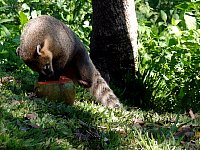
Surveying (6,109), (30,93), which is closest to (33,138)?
(6,109)

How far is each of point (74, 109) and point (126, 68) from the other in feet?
7.20

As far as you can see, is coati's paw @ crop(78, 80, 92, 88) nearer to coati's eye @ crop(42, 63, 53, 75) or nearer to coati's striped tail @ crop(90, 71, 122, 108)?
coati's striped tail @ crop(90, 71, 122, 108)

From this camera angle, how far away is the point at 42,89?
17.8ft

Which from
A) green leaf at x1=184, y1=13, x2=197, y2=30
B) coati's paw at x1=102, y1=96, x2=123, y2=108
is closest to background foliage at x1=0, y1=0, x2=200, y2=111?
green leaf at x1=184, y1=13, x2=197, y2=30

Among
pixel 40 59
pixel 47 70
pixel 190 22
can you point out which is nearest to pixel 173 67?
pixel 190 22

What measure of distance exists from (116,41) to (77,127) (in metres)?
2.83

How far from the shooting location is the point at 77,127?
4.55m

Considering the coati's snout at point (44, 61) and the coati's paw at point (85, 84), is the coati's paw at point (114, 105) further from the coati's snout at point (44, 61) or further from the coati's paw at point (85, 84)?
the coati's snout at point (44, 61)

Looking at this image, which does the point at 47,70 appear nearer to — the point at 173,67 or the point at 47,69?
the point at 47,69

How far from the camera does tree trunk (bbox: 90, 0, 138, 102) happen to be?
710cm

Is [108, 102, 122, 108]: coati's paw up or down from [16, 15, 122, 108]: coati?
down

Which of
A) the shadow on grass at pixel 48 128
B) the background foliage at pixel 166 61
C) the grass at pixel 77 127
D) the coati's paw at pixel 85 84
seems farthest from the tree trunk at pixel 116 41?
the shadow on grass at pixel 48 128

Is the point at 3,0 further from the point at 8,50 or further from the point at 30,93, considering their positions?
the point at 30,93

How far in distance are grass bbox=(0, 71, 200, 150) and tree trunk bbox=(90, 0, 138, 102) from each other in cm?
167
